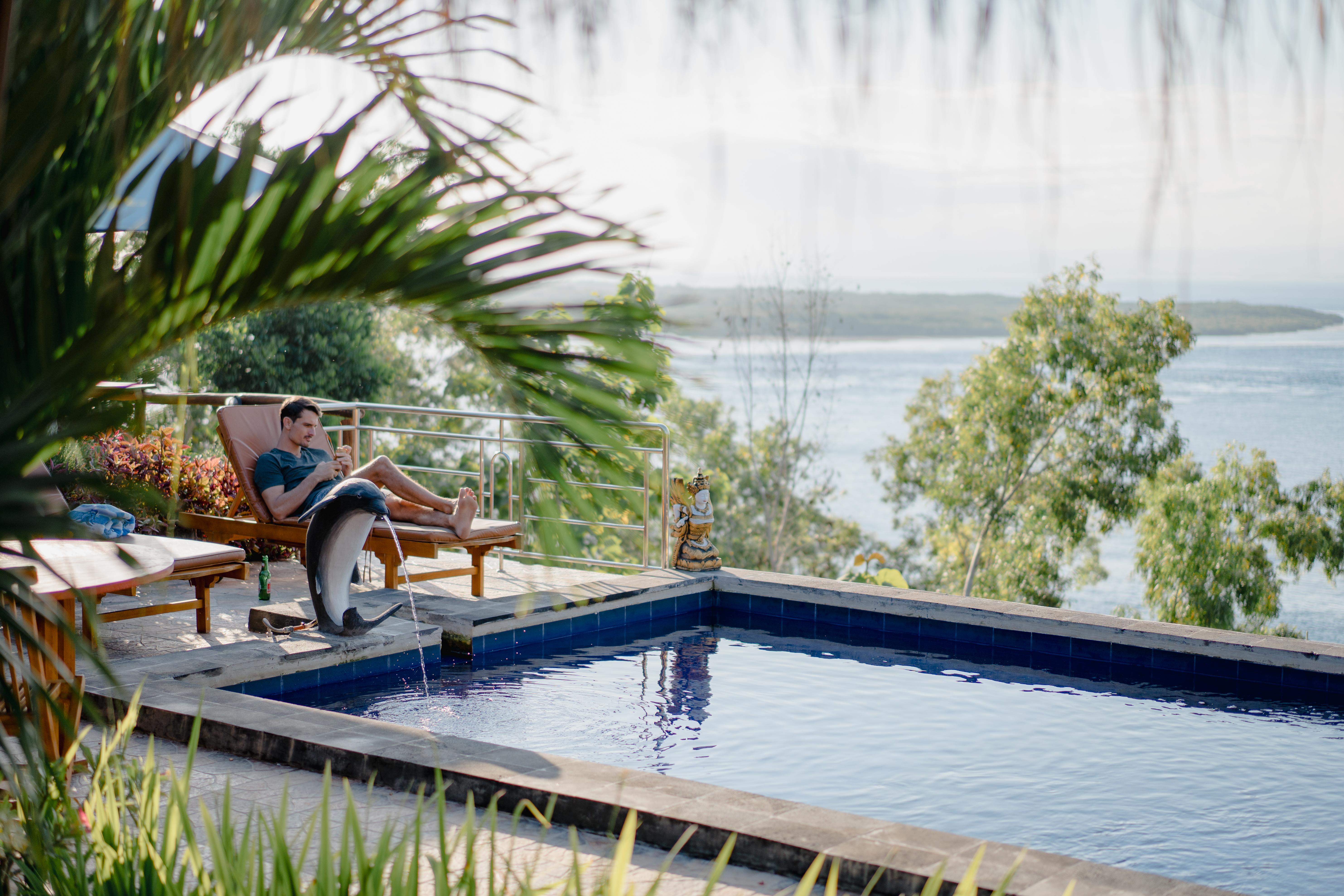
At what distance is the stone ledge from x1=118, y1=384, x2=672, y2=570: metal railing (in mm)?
712

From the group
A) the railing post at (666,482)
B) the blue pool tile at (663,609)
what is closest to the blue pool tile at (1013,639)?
the blue pool tile at (663,609)

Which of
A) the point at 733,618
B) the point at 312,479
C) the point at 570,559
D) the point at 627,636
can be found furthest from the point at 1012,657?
the point at 570,559

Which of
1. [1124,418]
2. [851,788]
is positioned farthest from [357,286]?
[1124,418]

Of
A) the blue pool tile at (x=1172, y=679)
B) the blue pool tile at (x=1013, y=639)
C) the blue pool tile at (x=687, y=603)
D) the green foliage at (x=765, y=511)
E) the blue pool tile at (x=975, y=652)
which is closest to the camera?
the blue pool tile at (x=1172, y=679)

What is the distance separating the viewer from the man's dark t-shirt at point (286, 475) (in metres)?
7.05

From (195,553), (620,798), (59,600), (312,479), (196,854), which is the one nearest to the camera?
(196,854)

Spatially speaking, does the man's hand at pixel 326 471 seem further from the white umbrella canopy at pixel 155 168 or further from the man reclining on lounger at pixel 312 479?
the white umbrella canopy at pixel 155 168

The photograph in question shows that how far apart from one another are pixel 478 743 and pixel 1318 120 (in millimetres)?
3698

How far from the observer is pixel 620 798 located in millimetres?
3568

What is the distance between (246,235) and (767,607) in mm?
6669

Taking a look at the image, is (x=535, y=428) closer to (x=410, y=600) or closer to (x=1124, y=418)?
(x=410, y=600)

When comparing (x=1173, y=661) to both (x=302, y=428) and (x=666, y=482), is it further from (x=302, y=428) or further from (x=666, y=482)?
(x=302, y=428)

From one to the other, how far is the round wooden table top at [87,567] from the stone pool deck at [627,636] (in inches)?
19.3

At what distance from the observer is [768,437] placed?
2178cm
